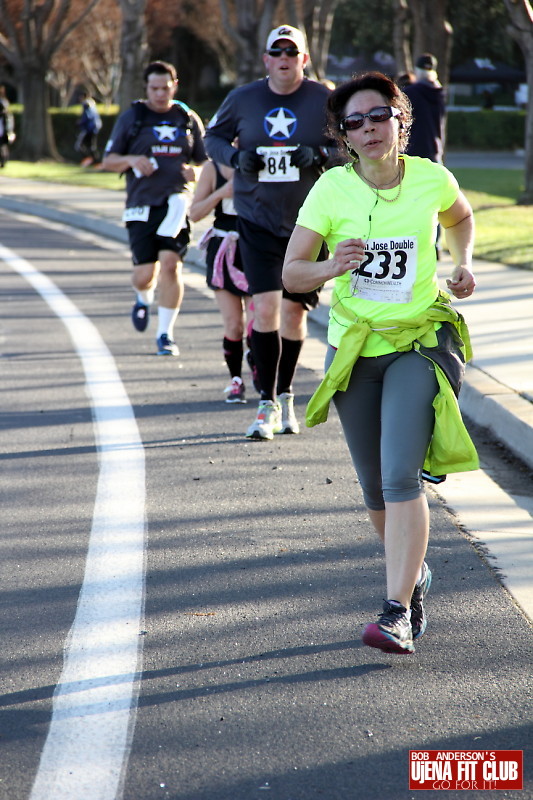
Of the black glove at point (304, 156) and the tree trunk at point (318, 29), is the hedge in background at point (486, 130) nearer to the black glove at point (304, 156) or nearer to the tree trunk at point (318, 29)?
the tree trunk at point (318, 29)

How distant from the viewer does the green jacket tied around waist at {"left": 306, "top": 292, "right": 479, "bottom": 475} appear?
3.94m

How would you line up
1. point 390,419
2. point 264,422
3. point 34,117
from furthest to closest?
point 34,117
point 264,422
point 390,419

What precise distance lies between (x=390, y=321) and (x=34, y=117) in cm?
3724

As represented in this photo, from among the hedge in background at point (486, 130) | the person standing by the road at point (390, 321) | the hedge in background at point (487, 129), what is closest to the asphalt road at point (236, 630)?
the person standing by the road at point (390, 321)

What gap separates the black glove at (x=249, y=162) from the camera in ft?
21.5

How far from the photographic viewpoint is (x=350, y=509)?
560 cm

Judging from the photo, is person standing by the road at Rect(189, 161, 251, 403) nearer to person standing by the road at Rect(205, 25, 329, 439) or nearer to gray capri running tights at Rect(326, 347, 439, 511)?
person standing by the road at Rect(205, 25, 329, 439)

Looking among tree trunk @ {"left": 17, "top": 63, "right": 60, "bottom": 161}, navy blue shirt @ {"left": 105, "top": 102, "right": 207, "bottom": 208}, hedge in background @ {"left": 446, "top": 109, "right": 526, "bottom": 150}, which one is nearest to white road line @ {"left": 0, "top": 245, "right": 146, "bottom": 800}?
navy blue shirt @ {"left": 105, "top": 102, "right": 207, "bottom": 208}

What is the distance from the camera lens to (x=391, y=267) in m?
4.07

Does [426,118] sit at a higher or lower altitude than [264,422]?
higher

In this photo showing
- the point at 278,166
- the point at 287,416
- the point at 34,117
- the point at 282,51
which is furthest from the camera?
the point at 34,117

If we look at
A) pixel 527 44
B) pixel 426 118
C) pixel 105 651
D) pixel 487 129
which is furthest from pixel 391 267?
pixel 487 129

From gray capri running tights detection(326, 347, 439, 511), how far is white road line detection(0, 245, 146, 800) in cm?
100

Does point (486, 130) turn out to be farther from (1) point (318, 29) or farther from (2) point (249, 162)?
(2) point (249, 162)
